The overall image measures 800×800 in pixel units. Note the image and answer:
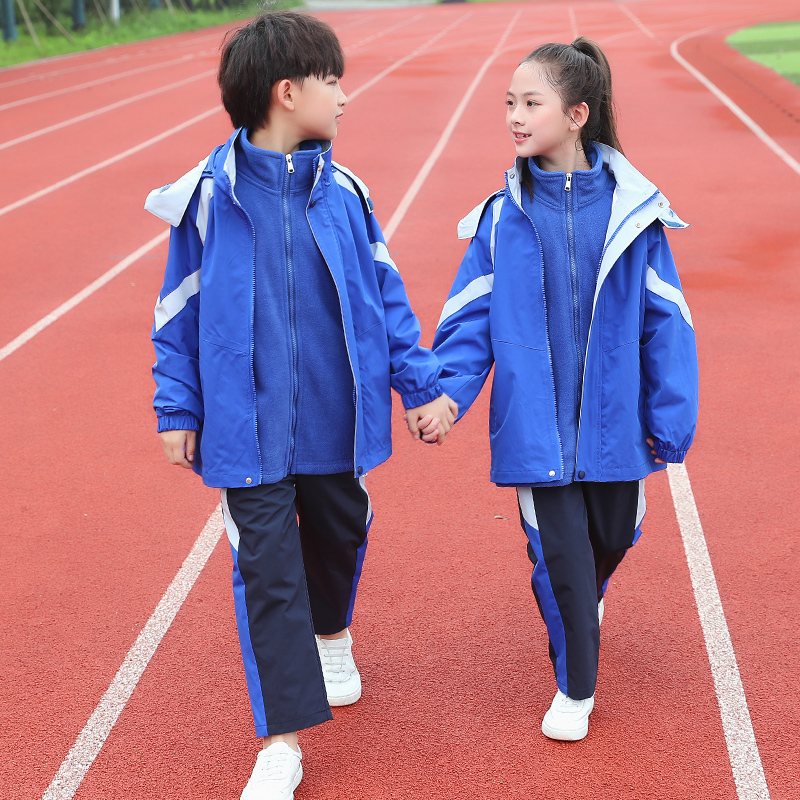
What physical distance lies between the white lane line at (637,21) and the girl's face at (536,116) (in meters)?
28.1

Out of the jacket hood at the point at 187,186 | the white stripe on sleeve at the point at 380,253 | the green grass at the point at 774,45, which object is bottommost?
the green grass at the point at 774,45

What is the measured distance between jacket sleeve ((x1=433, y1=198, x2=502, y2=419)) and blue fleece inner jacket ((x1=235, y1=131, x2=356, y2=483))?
0.31 m

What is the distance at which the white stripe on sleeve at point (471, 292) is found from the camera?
304 cm

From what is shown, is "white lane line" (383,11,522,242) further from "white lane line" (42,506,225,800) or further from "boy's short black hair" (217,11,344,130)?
"boy's short black hair" (217,11,344,130)

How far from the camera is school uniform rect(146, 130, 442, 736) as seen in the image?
9.04 feet

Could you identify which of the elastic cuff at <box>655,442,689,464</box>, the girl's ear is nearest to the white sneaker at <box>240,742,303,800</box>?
the elastic cuff at <box>655,442,689,464</box>

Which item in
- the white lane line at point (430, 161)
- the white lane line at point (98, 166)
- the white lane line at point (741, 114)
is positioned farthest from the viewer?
the white lane line at point (741, 114)

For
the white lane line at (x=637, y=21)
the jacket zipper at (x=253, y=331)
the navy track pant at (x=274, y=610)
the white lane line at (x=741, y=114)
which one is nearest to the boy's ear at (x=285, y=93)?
the jacket zipper at (x=253, y=331)

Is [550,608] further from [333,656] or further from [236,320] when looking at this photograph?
[236,320]

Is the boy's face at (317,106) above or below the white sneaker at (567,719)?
above

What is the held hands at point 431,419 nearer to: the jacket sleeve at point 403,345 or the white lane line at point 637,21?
the jacket sleeve at point 403,345

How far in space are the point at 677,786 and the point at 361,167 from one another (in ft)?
34.8

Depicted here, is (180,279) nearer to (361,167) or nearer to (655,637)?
(655,637)

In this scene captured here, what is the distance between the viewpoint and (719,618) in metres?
3.78
